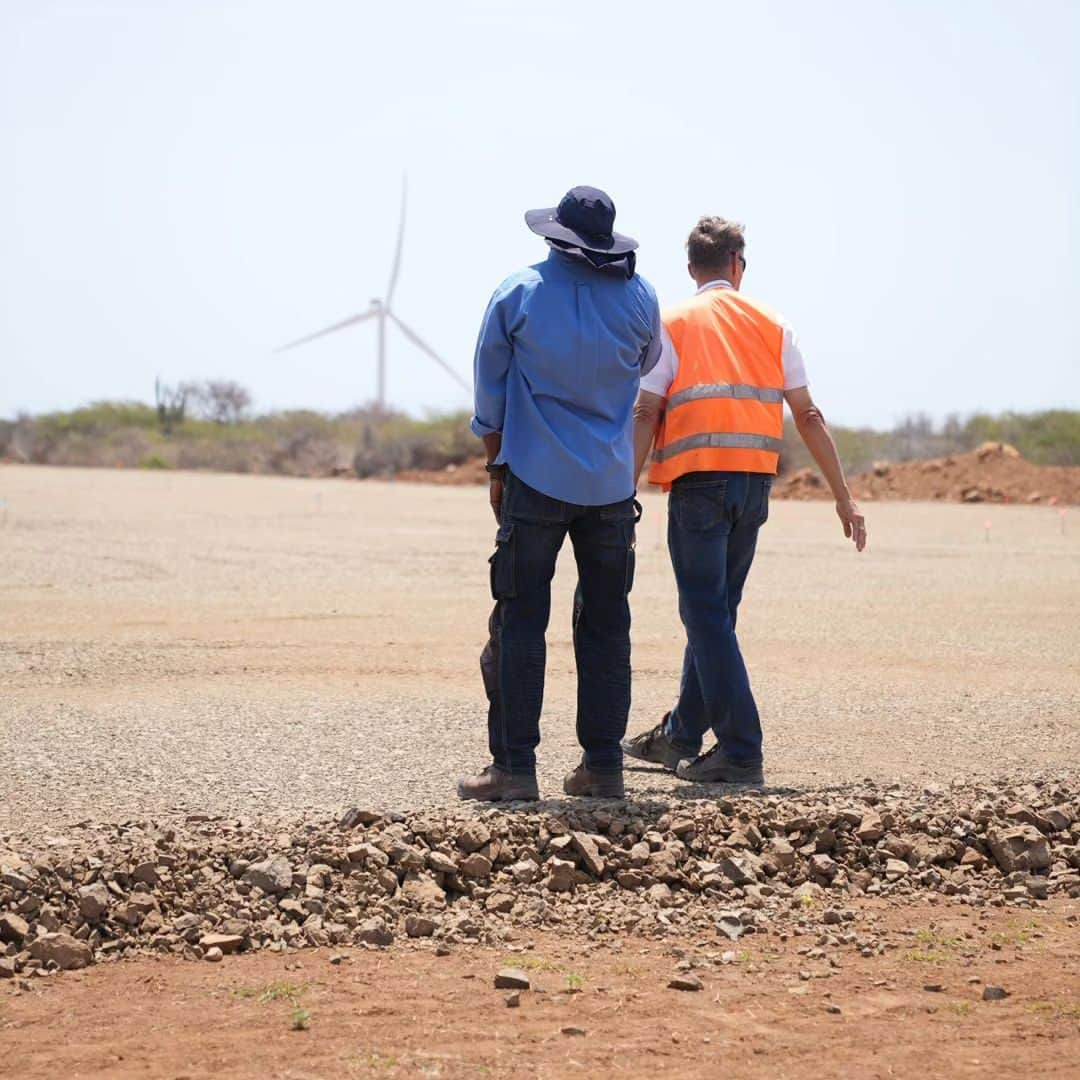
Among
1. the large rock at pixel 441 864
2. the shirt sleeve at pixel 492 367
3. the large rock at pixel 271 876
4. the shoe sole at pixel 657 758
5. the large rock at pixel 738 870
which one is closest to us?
the large rock at pixel 271 876

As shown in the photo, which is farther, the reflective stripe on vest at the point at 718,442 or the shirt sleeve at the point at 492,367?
the reflective stripe on vest at the point at 718,442

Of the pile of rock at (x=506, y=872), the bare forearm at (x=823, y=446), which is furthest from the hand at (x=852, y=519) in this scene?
the pile of rock at (x=506, y=872)

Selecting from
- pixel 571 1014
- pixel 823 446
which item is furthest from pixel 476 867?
pixel 823 446

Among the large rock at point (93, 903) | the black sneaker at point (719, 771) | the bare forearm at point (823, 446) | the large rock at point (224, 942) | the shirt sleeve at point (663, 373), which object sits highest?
the shirt sleeve at point (663, 373)

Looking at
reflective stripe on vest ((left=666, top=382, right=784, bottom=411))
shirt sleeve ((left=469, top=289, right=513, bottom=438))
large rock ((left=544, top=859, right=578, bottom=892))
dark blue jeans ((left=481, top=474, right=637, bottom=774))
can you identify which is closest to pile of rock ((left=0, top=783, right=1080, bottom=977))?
large rock ((left=544, top=859, right=578, bottom=892))

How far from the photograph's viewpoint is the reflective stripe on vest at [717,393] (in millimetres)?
6676

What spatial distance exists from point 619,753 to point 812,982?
1756 mm

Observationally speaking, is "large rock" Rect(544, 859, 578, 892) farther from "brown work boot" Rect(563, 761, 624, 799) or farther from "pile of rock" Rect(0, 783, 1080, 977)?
"brown work boot" Rect(563, 761, 624, 799)

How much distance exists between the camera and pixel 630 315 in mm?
6105

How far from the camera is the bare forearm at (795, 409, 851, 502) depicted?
22.5ft

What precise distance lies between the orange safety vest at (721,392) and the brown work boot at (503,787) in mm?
1370

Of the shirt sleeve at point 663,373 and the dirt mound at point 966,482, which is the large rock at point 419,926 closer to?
the shirt sleeve at point 663,373

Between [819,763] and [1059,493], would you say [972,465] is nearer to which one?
[1059,493]

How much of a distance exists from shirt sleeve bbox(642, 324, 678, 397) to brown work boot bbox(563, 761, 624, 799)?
148 centimetres
